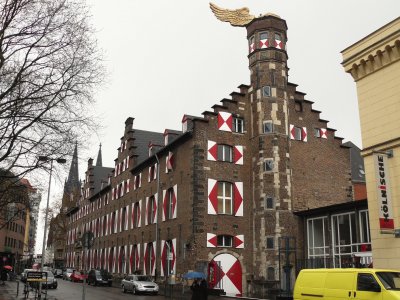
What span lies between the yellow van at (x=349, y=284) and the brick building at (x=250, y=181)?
13602mm

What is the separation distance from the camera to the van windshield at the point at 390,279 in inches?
457

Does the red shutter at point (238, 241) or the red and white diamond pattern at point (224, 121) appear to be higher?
the red and white diamond pattern at point (224, 121)

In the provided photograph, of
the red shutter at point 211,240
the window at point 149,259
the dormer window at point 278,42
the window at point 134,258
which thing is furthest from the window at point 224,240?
the dormer window at point 278,42

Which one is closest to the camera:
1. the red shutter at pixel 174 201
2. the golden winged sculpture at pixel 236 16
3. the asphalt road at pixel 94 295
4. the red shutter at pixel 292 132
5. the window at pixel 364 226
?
the window at pixel 364 226

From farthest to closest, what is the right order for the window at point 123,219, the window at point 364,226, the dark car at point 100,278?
the window at point 123,219
the dark car at point 100,278
the window at point 364,226

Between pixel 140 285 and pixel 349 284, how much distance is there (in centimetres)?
2127

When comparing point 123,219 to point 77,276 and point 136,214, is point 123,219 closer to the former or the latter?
point 136,214

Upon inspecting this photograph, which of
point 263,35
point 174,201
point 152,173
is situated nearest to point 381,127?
point 263,35

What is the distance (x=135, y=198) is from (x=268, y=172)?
16283 millimetres

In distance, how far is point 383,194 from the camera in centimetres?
1631

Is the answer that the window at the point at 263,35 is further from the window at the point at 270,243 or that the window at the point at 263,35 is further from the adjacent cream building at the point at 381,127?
the adjacent cream building at the point at 381,127

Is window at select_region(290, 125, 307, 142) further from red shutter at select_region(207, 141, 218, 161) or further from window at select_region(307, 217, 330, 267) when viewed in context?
window at select_region(307, 217, 330, 267)

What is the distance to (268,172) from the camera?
3105 cm

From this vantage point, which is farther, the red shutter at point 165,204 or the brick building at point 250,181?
the red shutter at point 165,204
